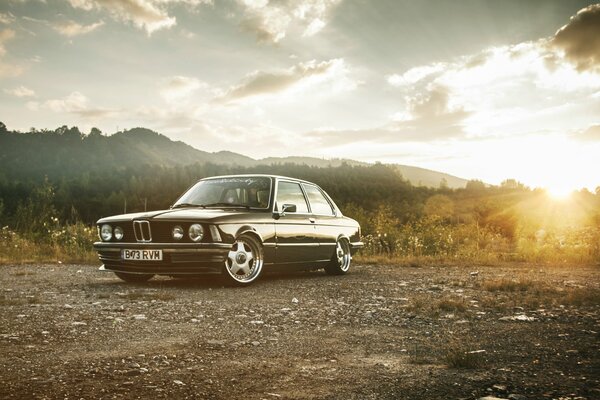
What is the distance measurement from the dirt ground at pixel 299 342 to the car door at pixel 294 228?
1.02 meters

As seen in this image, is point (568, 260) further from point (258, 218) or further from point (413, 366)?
point (413, 366)

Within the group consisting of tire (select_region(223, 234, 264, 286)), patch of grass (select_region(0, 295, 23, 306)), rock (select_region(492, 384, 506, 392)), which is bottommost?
rock (select_region(492, 384, 506, 392))

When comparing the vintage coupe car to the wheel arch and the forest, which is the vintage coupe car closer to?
the wheel arch

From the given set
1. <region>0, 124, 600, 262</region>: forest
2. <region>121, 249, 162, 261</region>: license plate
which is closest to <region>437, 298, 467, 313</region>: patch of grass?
<region>121, 249, 162, 261</region>: license plate

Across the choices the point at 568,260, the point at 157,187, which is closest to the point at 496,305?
the point at 568,260

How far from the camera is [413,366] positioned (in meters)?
3.37

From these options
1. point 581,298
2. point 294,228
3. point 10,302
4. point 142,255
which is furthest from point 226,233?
point 581,298

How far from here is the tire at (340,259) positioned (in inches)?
385

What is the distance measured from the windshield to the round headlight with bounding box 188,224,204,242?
3.23ft

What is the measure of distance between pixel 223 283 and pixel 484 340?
430cm

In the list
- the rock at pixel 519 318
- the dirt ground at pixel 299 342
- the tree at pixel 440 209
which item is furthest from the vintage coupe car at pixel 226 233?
the tree at pixel 440 209

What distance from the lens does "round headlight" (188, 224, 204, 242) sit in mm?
7176

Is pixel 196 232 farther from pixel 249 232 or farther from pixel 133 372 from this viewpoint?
pixel 133 372

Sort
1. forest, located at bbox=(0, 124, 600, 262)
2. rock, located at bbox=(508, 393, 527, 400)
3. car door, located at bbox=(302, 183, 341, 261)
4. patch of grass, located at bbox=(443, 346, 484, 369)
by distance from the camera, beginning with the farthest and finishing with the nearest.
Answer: forest, located at bbox=(0, 124, 600, 262) → car door, located at bbox=(302, 183, 341, 261) → patch of grass, located at bbox=(443, 346, 484, 369) → rock, located at bbox=(508, 393, 527, 400)
